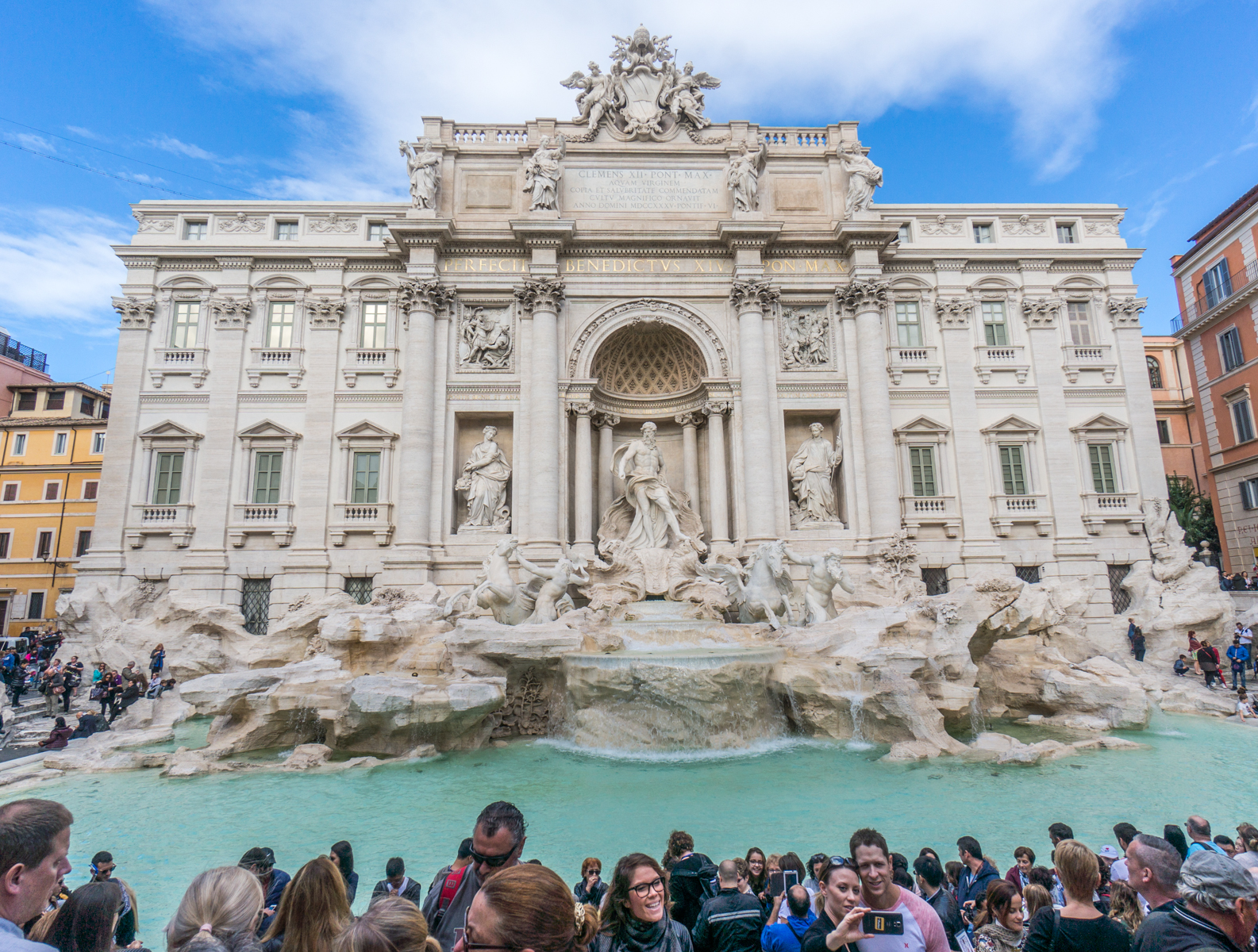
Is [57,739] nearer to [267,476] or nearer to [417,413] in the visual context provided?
[267,476]

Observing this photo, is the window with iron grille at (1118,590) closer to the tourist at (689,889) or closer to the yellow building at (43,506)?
the tourist at (689,889)

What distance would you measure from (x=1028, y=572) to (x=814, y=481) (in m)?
7.25

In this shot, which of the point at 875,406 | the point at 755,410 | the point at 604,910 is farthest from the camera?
the point at 875,406

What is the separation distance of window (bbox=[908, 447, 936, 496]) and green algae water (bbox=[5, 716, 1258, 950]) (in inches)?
421

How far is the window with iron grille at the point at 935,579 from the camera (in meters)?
20.8

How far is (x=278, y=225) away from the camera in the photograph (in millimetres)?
22234

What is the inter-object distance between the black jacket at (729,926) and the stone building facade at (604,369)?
16082mm

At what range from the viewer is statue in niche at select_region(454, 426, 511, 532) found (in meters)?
20.3

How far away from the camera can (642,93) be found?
73.5ft

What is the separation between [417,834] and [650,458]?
12.9 metres

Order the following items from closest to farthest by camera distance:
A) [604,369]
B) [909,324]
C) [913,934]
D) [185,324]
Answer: [913,934] < [185,324] < [604,369] < [909,324]

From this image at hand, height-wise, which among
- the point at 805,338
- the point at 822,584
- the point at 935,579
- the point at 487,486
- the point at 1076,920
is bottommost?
the point at 1076,920

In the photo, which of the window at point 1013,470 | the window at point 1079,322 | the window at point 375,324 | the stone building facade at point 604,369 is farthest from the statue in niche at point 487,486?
the window at point 1079,322

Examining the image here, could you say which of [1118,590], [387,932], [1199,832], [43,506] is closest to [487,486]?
[1199,832]
